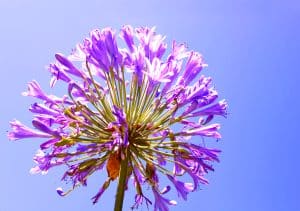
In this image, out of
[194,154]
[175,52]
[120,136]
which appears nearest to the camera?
[120,136]

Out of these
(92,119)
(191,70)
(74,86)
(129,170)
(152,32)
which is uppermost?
(152,32)

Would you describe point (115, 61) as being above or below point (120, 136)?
above

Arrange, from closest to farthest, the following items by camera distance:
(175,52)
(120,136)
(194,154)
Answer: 1. (120,136)
2. (194,154)
3. (175,52)

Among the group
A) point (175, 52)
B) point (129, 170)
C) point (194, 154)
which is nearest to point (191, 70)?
point (175, 52)

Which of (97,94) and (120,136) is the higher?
(97,94)

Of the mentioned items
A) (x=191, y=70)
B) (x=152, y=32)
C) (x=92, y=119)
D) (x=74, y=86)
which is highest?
(x=152, y=32)

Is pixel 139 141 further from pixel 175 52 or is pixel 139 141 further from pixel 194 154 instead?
pixel 175 52

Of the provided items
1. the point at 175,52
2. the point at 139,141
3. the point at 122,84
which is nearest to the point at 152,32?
the point at 175,52

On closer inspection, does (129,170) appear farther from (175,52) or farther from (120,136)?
(175,52)

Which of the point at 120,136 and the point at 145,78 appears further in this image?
the point at 145,78
